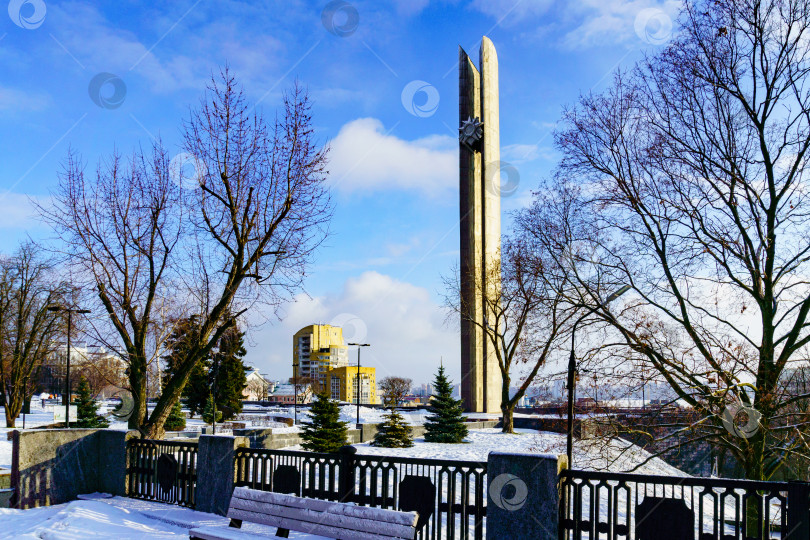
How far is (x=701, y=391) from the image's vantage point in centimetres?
1187

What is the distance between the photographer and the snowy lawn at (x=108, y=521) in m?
8.20

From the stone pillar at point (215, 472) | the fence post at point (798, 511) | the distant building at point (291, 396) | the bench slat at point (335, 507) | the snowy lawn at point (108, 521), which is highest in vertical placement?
the fence post at point (798, 511)

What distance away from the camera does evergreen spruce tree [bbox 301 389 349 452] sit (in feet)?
81.6

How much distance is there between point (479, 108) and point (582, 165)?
37.2 m

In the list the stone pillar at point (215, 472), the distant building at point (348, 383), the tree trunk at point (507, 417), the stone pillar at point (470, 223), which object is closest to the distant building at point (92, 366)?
the stone pillar at point (215, 472)

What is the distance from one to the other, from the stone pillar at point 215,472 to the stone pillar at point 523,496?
4241 mm

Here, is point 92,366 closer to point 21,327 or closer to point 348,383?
point 21,327

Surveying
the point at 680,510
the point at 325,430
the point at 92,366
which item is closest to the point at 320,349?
the point at 325,430

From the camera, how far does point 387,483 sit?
768 centimetres

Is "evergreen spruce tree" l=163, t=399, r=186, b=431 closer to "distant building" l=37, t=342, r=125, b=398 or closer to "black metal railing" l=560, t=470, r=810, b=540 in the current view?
"distant building" l=37, t=342, r=125, b=398

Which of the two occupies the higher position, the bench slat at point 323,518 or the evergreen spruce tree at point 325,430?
the bench slat at point 323,518

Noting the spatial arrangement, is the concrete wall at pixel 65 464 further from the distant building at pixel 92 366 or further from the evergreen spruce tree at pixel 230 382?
the evergreen spruce tree at pixel 230 382

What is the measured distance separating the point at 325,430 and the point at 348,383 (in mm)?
113942

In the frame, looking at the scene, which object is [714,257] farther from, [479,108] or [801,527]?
[479,108]
